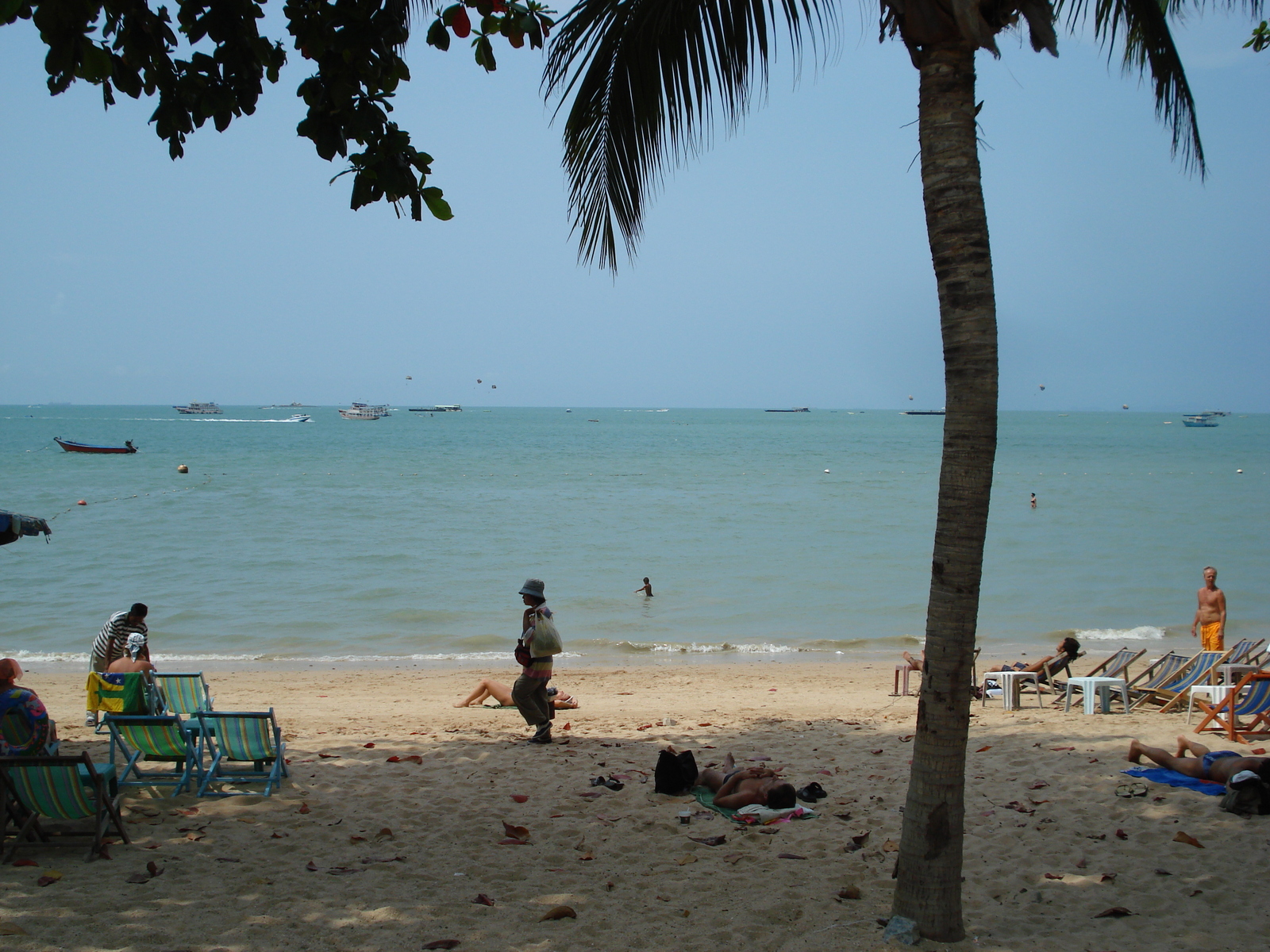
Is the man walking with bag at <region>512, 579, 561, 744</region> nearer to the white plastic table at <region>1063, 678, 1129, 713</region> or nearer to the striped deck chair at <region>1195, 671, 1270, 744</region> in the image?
the white plastic table at <region>1063, 678, 1129, 713</region>

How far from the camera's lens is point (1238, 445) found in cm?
9138

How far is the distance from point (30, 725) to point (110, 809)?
0.98 metres

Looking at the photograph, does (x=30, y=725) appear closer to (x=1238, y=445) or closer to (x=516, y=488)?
(x=516, y=488)

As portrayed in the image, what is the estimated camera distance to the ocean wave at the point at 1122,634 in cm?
1538

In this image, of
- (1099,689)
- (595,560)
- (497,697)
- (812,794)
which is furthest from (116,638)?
(595,560)

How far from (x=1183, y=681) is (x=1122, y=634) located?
717cm

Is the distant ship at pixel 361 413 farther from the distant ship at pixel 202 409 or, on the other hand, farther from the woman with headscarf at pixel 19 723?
the woman with headscarf at pixel 19 723

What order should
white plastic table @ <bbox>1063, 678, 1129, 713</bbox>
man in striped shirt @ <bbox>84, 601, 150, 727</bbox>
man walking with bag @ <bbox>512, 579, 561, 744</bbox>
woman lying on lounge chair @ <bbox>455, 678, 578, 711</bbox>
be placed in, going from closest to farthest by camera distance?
man walking with bag @ <bbox>512, 579, 561, 744</bbox> → man in striped shirt @ <bbox>84, 601, 150, 727</bbox> → white plastic table @ <bbox>1063, 678, 1129, 713</bbox> → woman lying on lounge chair @ <bbox>455, 678, 578, 711</bbox>

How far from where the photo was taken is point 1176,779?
6.26 metres

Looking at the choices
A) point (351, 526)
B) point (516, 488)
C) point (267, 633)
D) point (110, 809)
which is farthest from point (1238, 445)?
point (110, 809)

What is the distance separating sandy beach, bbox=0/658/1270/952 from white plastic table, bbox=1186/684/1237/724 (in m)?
0.39

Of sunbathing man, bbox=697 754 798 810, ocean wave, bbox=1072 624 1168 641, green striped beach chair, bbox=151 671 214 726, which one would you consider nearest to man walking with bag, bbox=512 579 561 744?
sunbathing man, bbox=697 754 798 810

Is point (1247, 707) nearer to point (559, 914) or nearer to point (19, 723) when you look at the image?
point (559, 914)

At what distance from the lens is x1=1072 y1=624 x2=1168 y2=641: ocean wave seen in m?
15.4
